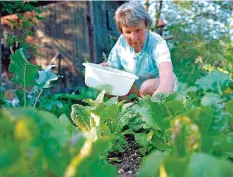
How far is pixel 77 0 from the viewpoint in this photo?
341 inches

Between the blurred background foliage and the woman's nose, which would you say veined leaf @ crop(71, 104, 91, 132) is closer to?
the woman's nose

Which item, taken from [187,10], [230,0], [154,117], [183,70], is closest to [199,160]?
[154,117]

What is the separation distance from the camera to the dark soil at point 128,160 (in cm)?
138

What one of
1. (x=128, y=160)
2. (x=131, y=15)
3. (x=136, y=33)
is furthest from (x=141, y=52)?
(x=128, y=160)

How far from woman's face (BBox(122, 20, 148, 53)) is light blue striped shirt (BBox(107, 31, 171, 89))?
3.8 inches

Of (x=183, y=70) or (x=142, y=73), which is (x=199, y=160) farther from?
(x=183, y=70)

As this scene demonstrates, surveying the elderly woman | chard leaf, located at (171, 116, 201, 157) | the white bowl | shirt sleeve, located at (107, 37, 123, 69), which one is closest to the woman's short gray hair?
the elderly woman

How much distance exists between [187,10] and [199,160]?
41.2ft

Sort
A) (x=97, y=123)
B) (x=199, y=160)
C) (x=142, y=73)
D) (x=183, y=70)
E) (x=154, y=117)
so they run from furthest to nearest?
(x=183, y=70), (x=142, y=73), (x=97, y=123), (x=154, y=117), (x=199, y=160)

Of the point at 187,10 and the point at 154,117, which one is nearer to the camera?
the point at 154,117

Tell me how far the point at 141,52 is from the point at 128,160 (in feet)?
6.19

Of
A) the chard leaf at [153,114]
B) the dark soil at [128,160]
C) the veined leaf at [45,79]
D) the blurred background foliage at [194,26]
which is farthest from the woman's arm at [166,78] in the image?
the blurred background foliage at [194,26]

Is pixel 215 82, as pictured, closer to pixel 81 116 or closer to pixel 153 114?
pixel 81 116

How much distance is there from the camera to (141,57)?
133 inches
